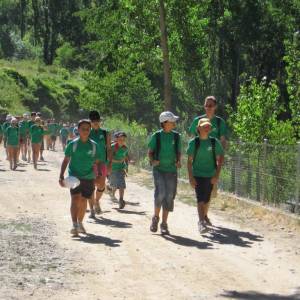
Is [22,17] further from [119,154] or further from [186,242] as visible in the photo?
[186,242]

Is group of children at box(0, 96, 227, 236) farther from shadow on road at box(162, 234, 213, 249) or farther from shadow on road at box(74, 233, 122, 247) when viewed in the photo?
shadow on road at box(162, 234, 213, 249)

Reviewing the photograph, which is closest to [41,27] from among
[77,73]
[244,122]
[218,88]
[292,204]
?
[77,73]

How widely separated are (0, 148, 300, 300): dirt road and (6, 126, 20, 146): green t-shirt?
9.47 m

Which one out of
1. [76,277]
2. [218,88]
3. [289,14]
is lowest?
[76,277]

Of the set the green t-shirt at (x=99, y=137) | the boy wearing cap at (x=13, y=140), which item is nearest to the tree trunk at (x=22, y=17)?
the boy wearing cap at (x=13, y=140)

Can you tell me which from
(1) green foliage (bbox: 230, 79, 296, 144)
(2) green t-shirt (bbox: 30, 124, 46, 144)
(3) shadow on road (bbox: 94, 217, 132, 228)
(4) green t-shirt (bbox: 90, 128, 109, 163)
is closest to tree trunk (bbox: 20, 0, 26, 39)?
(2) green t-shirt (bbox: 30, 124, 46, 144)

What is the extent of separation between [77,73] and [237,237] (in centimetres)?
6858

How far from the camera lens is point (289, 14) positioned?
37.6 metres

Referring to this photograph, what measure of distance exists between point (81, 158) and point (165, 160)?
132cm

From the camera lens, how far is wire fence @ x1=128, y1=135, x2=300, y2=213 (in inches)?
547

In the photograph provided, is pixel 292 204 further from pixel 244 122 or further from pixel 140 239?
pixel 244 122

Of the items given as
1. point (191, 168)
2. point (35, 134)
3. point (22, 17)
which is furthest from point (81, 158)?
point (22, 17)

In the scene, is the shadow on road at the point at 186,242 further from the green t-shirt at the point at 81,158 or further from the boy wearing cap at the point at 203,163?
the green t-shirt at the point at 81,158

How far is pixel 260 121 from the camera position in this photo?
65.2ft
